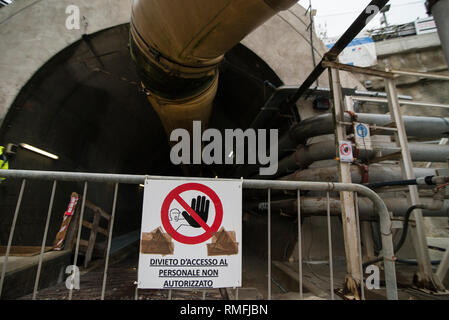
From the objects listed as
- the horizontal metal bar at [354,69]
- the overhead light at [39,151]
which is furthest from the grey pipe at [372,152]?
the overhead light at [39,151]

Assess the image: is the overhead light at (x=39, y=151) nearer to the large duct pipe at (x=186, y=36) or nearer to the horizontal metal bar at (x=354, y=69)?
the large duct pipe at (x=186, y=36)

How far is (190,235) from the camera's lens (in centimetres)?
180

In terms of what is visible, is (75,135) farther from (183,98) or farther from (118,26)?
(183,98)

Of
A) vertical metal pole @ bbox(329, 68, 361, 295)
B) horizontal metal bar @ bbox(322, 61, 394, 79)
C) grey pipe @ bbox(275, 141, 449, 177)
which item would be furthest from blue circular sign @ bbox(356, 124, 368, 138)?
horizontal metal bar @ bbox(322, 61, 394, 79)

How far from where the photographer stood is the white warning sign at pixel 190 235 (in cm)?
175

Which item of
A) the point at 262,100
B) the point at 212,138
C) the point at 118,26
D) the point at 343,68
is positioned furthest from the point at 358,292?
the point at 118,26

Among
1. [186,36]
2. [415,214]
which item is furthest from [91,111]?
[415,214]

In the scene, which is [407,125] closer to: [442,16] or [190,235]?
[442,16]

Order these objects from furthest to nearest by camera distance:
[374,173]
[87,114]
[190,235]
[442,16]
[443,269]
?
[87,114] < [374,173] < [443,269] < [442,16] < [190,235]

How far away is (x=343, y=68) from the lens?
3.59 metres

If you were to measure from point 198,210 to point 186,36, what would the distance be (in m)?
1.68

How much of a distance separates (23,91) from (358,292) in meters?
6.82

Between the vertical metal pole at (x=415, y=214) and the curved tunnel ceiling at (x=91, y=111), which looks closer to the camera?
the vertical metal pole at (x=415, y=214)

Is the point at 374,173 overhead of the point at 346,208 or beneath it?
overhead
